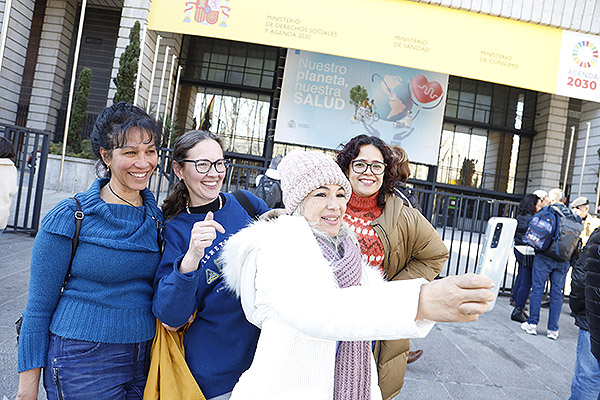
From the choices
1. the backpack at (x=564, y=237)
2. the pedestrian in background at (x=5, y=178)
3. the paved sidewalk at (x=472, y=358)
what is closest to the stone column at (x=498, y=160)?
the paved sidewalk at (x=472, y=358)

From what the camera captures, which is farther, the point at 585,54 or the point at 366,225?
the point at 585,54

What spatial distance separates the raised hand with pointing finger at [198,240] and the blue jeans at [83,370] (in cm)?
49

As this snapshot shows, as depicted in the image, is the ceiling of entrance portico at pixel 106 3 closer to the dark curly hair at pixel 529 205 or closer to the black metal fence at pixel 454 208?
the black metal fence at pixel 454 208

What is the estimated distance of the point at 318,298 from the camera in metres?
1.02

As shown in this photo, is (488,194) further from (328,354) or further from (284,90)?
(328,354)

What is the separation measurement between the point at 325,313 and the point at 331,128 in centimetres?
1626

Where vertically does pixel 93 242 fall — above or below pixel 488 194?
below

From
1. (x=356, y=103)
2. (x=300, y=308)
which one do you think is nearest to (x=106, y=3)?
(x=356, y=103)

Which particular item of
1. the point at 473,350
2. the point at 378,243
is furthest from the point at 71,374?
the point at 473,350

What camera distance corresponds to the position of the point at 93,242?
159cm

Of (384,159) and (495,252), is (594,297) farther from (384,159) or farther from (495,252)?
(495,252)

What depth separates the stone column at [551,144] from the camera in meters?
21.2

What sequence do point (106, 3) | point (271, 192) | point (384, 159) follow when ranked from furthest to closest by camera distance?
point (106, 3) < point (271, 192) < point (384, 159)

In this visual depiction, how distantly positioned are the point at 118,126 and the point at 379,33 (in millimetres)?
10402
